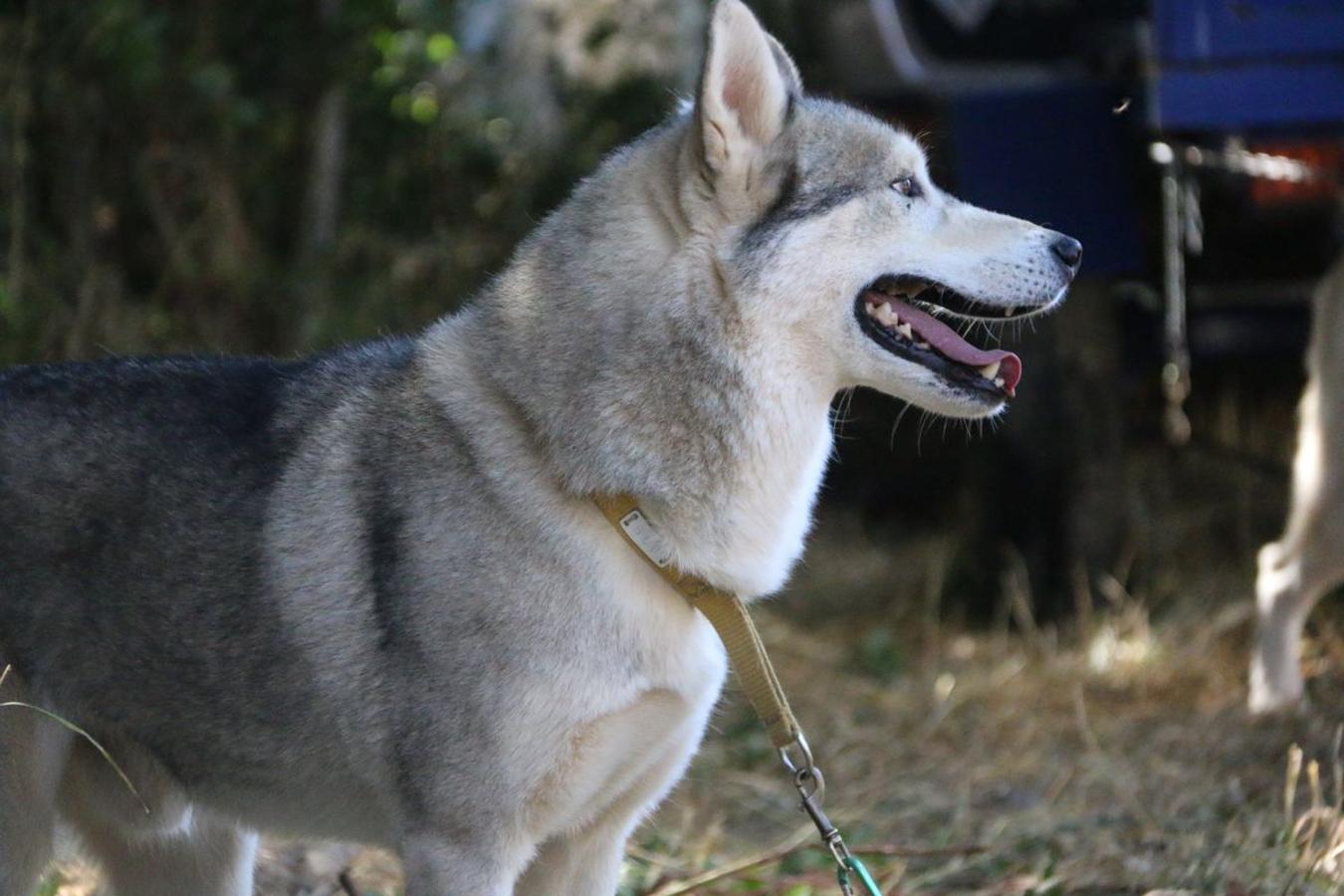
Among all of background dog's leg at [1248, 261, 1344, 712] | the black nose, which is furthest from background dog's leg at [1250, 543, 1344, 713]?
the black nose

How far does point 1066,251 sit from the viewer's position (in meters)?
2.97

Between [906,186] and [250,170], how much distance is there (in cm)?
402

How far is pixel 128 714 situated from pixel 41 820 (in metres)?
0.23

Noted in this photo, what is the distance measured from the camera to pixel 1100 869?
3729 mm

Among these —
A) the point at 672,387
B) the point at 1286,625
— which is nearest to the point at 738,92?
the point at 672,387

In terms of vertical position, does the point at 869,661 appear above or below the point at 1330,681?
below

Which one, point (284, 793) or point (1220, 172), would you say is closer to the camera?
point (284, 793)

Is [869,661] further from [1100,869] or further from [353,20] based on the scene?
[353,20]

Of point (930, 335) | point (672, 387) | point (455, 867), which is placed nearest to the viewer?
point (455, 867)

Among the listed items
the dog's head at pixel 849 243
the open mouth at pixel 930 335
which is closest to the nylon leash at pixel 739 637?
the dog's head at pixel 849 243

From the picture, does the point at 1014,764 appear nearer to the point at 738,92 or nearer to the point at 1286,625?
the point at 1286,625

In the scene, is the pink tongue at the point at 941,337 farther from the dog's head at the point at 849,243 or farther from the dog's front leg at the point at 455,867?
the dog's front leg at the point at 455,867

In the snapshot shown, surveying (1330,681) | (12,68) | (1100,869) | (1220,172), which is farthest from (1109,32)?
(12,68)

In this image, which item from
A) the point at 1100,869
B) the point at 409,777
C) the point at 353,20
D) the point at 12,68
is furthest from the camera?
the point at 353,20
